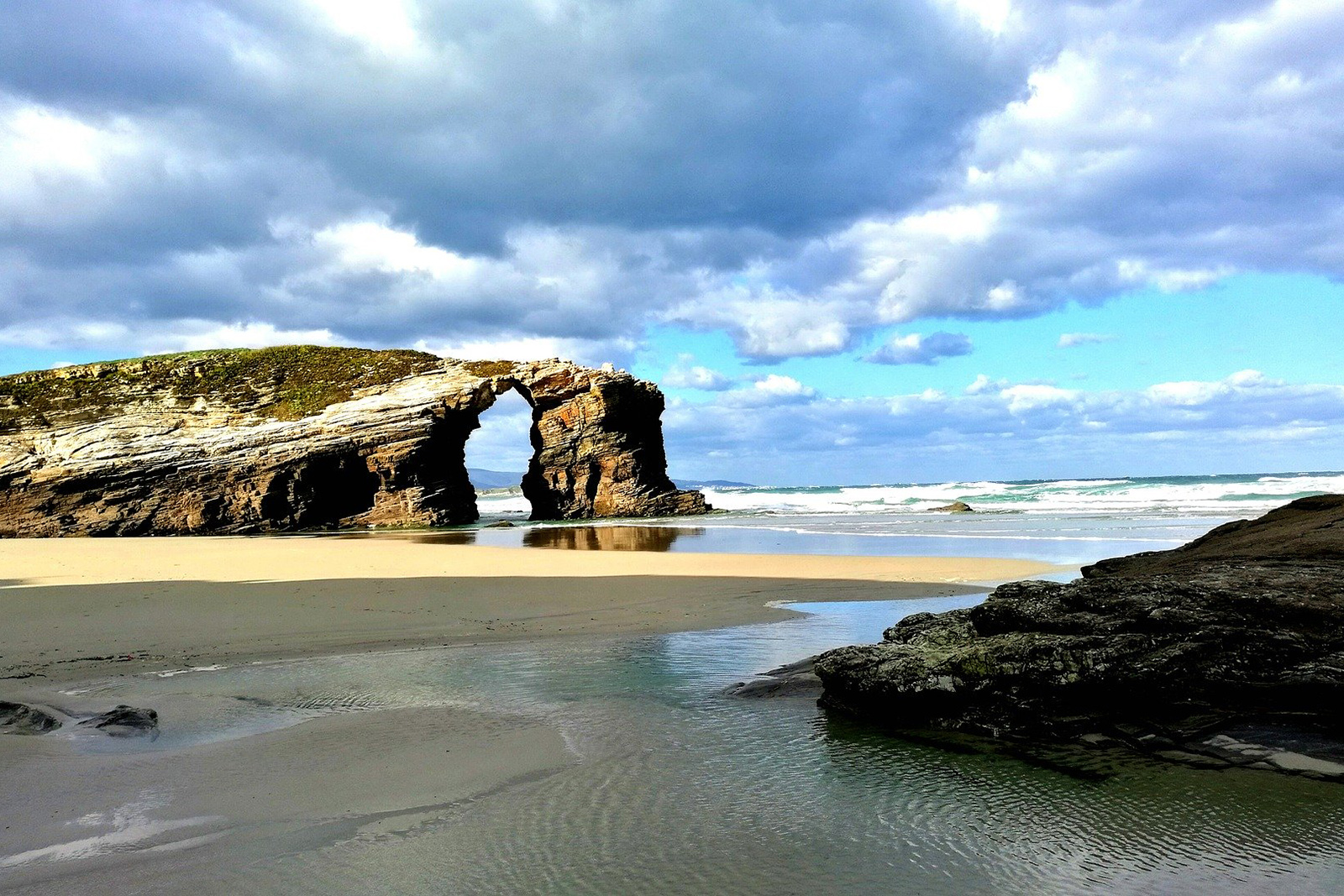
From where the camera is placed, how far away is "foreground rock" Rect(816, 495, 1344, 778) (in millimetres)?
4336

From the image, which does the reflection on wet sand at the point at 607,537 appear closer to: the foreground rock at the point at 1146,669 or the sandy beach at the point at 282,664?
the sandy beach at the point at 282,664

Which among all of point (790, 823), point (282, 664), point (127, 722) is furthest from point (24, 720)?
point (790, 823)

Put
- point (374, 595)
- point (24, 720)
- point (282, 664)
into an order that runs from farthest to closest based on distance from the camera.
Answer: point (374, 595), point (282, 664), point (24, 720)

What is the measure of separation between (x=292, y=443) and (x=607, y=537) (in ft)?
59.9

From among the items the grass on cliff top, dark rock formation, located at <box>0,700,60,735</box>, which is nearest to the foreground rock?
dark rock formation, located at <box>0,700,60,735</box>

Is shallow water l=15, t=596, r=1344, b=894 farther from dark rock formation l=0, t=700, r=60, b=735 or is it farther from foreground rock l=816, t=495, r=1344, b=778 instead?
dark rock formation l=0, t=700, r=60, b=735

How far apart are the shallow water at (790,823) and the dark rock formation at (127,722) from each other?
149 millimetres

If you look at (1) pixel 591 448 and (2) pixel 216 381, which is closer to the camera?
(2) pixel 216 381

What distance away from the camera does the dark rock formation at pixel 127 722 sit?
4.83 m

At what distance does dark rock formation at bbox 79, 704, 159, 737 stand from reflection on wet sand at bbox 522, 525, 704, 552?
15079 millimetres

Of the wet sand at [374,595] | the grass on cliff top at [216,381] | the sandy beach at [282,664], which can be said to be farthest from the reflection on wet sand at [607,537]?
the grass on cliff top at [216,381]

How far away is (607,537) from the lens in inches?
1057

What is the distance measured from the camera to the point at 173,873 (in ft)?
9.90

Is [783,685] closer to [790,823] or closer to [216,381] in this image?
[790,823]
